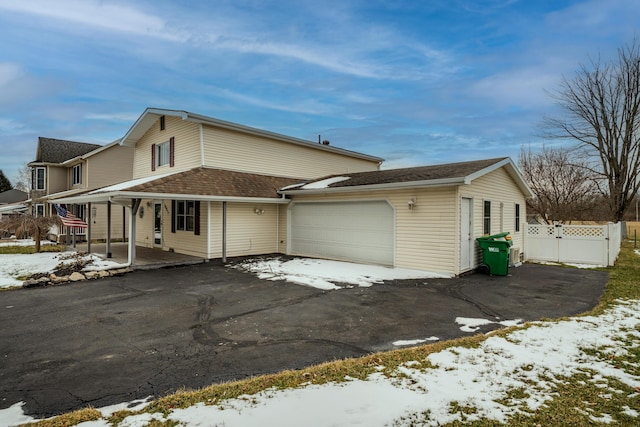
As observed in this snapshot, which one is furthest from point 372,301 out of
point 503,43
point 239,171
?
point 503,43

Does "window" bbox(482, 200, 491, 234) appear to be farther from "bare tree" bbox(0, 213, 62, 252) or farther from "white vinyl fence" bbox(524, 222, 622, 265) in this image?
"bare tree" bbox(0, 213, 62, 252)

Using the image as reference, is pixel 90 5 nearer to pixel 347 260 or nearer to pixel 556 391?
pixel 347 260

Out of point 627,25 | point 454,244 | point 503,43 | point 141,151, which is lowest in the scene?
point 454,244

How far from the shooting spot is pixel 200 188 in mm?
11492

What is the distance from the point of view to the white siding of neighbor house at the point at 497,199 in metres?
10.4

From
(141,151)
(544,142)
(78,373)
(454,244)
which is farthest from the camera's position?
(544,142)

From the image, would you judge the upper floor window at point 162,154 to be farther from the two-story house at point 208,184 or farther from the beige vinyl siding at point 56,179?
the beige vinyl siding at point 56,179

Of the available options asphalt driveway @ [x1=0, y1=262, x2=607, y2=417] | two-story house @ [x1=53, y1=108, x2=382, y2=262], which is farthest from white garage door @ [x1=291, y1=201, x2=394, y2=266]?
asphalt driveway @ [x1=0, y1=262, x2=607, y2=417]

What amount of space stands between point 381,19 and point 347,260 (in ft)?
28.9

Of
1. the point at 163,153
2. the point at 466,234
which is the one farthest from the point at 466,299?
the point at 163,153

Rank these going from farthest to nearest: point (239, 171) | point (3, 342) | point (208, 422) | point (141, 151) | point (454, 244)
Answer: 1. point (141, 151)
2. point (239, 171)
3. point (454, 244)
4. point (3, 342)
5. point (208, 422)

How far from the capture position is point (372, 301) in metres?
6.92

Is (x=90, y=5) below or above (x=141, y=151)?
above

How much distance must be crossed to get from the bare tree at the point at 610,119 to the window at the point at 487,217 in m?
15.0
